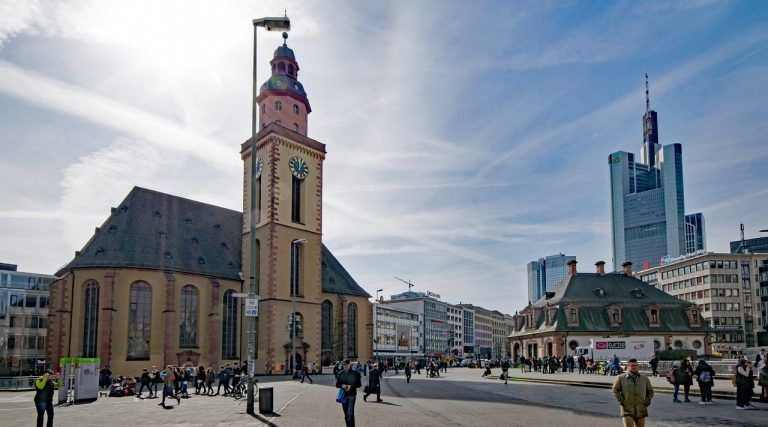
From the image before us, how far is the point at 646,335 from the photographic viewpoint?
68.9 metres

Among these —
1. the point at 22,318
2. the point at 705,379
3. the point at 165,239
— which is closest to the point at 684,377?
the point at 705,379

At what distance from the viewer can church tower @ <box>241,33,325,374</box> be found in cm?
5616

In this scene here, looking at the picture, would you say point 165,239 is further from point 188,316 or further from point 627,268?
point 627,268

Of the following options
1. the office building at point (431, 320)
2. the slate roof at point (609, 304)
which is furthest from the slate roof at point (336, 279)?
the office building at point (431, 320)

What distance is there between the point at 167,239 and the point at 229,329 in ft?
33.4

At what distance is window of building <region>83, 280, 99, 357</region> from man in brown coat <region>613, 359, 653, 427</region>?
47.4 m

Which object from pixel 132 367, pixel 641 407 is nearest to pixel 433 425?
pixel 641 407

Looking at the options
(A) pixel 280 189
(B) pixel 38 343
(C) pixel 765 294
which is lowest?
(B) pixel 38 343

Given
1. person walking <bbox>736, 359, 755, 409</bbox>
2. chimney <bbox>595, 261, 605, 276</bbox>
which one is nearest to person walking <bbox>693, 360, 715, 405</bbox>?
person walking <bbox>736, 359, 755, 409</bbox>

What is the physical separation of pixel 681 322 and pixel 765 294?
1994 inches

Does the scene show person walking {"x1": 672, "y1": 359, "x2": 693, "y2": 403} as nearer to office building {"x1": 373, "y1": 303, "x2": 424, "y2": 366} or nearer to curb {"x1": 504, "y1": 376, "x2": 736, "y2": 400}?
curb {"x1": 504, "y1": 376, "x2": 736, "y2": 400}

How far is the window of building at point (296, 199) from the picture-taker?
2383 inches

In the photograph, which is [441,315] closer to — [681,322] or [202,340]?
[681,322]

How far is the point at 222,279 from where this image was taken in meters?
57.6
